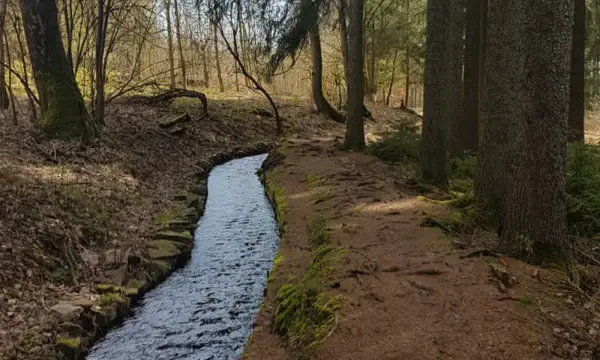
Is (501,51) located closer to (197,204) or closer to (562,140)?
(562,140)

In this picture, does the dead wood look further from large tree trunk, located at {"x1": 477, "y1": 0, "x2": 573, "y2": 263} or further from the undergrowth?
large tree trunk, located at {"x1": 477, "y1": 0, "x2": 573, "y2": 263}

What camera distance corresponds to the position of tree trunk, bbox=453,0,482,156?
9.83m

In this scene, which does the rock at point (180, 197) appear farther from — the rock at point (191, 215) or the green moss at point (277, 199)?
the green moss at point (277, 199)

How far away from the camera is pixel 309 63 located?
28.0 meters

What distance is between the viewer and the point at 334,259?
5109mm

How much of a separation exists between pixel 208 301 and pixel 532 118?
3.93 meters

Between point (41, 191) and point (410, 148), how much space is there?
7.92 m

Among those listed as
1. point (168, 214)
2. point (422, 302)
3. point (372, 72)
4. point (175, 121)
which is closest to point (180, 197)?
point (168, 214)

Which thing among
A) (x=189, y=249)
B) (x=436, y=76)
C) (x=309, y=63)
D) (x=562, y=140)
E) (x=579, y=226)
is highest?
(x=309, y=63)

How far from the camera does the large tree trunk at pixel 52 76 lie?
9.68 meters

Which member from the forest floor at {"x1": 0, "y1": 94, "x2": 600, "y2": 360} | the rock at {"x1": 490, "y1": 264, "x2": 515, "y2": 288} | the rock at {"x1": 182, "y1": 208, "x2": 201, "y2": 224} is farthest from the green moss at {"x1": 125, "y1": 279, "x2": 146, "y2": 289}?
the rock at {"x1": 490, "y1": 264, "x2": 515, "y2": 288}

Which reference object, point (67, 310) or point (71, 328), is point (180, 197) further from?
point (71, 328)

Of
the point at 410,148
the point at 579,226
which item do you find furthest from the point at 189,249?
the point at 410,148

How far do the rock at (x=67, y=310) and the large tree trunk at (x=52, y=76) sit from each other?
18.8 ft
